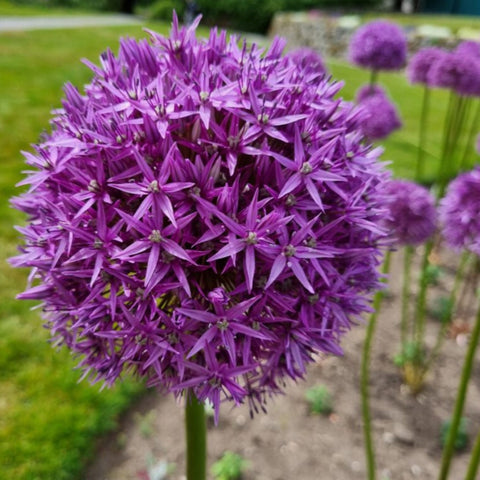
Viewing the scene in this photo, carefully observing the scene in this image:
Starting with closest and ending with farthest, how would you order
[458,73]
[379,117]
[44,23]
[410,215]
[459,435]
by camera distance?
[410,215]
[458,73]
[379,117]
[459,435]
[44,23]

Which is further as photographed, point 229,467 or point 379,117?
point 379,117

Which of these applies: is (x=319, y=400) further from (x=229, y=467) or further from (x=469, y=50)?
(x=469, y=50)

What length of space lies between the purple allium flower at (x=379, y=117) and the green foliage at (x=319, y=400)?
5.53 ft

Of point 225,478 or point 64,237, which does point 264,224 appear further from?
point 225,478

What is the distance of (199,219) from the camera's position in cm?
123

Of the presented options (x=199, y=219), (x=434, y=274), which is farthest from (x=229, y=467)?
(x=434, y=274)

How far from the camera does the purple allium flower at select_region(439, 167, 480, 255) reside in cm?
169

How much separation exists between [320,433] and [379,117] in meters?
2.02

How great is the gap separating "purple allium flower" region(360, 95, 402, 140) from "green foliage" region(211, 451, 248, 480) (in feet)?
6.68

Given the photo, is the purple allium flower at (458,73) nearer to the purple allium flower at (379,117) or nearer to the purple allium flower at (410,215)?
the purple allium flower at (379,117)

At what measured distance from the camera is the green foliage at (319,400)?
129 inches

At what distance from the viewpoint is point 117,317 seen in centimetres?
126

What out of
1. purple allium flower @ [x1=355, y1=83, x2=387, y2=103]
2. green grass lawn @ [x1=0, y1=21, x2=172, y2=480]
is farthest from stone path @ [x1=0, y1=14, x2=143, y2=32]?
purple allium flower @ [x1=355, y1=83, x2=387, y2=103]

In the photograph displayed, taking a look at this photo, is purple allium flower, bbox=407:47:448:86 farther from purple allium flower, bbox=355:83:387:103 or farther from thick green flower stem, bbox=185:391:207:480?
thick green flower stem, bbox=185:391:207:480
